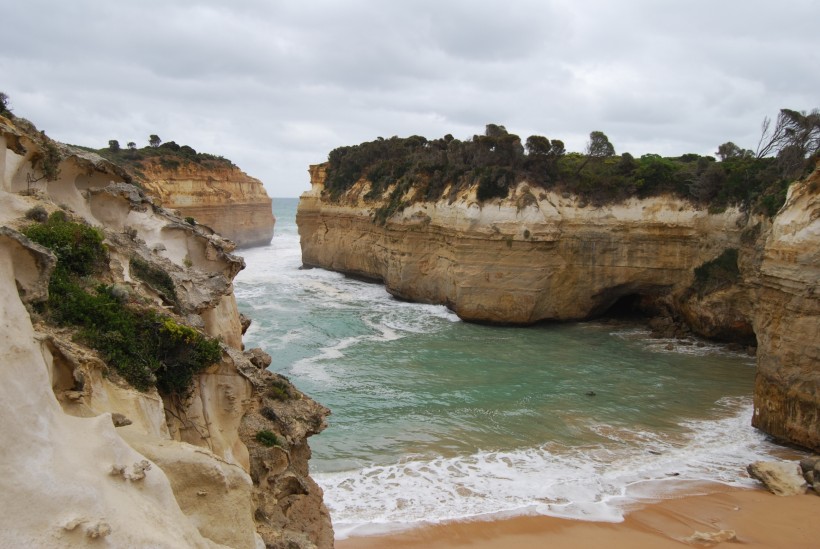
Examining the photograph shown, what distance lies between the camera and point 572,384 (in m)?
16.0

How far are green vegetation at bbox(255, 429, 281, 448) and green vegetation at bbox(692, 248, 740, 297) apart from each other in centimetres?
1761

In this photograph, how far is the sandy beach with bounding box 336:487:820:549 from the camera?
854 cm

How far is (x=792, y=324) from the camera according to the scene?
37.5ft

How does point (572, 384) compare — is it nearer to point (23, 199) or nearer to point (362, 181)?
point (23, 199)

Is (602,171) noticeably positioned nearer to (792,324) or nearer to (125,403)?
(792,324)

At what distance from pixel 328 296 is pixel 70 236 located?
23.6 metres

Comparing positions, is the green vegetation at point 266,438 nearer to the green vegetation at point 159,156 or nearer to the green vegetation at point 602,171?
the green vegetation at point 602,171

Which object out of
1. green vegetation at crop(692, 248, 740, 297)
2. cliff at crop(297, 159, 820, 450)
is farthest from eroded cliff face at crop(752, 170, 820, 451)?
green vegetation at crop(692, 248, 740, 297)

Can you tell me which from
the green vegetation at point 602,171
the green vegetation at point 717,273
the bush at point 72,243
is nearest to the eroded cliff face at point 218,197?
the green vegetation at point 602,171

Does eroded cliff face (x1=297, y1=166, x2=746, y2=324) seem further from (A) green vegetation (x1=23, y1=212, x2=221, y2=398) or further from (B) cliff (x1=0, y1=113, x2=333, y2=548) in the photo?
(A) green vegetation (x1=23, y1=212, x2=221, y2=398)

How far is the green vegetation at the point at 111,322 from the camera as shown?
5.18 metres

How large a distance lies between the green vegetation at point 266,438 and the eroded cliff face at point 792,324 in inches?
408

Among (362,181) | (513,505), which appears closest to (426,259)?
(362,181)

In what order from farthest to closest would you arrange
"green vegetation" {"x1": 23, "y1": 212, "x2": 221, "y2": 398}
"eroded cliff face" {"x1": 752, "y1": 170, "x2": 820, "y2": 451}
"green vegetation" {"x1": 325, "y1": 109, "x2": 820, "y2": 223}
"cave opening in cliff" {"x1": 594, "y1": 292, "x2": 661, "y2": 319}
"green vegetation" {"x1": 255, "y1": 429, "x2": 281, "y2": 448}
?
"cave opening in cliff" {"x1": 594, "y1": 292, "x2": 661, "y2": 319} < "green vegetation" {"x1": 325, "y1": 109, "x2": 820, "y2": 223} < "eroded cliff face" {"x1": 752, "y1": 170, "x2": 820, "y2": 451} < "green vegetation" {"x1": 255, "y1": 429, "x2": 281, "y2": 448} < "green vegetation" {"x1": 23, "y1": 212, "x2": 221, "y2": 398}
